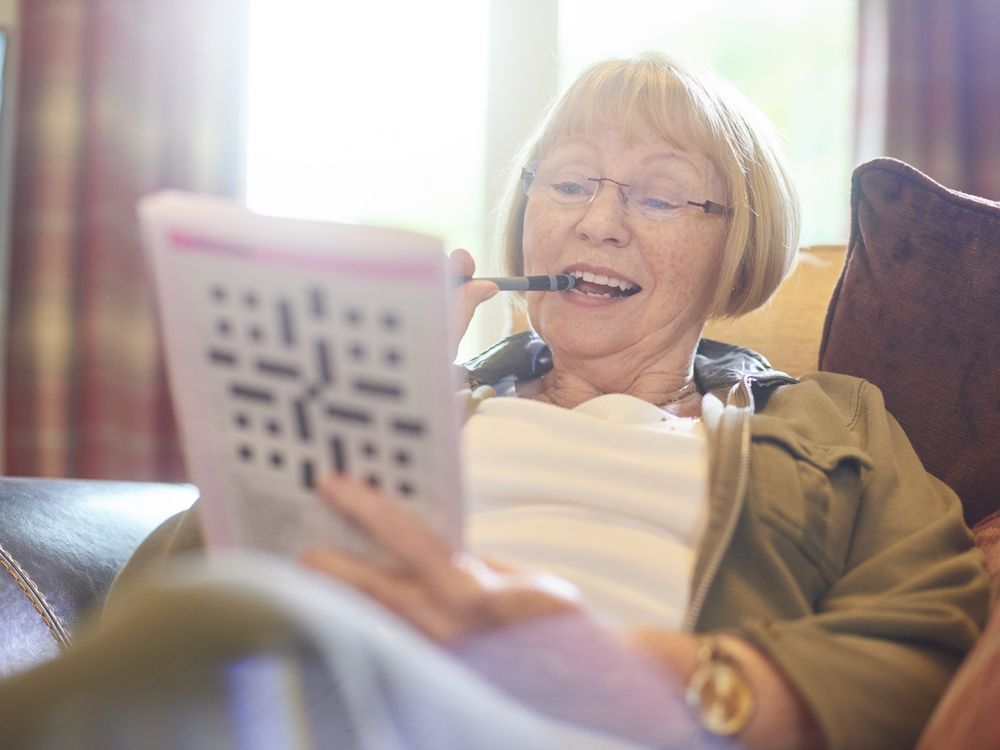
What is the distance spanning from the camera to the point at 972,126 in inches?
96.8

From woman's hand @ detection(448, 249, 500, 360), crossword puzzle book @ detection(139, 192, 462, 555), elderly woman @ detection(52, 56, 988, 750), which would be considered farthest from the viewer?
woman's hand @ detection(448, 249, 500, 360)

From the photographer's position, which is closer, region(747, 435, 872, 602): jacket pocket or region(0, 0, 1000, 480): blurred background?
region(747, 435, 872, 602): jacket pocket

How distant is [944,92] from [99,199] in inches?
83.2

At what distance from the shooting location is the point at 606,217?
47.9 inches

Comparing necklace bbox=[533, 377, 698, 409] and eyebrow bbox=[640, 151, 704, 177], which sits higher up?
eyebrow bbox=[640, 151, 704, 177]

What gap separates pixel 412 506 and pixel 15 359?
7.64 ft

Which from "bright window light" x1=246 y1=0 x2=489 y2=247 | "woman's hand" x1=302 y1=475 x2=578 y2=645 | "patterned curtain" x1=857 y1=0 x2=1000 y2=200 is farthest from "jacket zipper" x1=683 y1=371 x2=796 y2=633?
"bright window light" x1=246 y1=0 x2=489 y2=247

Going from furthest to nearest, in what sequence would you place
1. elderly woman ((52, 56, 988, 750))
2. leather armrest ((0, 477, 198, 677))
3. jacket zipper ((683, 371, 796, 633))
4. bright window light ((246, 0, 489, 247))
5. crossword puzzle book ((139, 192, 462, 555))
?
bright window light ((246, 0, 489, 247)), leather armrest ((0, 477, 198, 677)), jacket zipper ((683, 371, 796, 633)), elderly woman ((52, 56, 988, 750)), crossword puzzle book ((139, 192, 462, 555))

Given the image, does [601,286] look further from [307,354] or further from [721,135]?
[307,354]

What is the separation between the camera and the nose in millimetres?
1219

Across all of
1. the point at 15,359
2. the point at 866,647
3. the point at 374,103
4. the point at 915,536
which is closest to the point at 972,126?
the point at 374,103

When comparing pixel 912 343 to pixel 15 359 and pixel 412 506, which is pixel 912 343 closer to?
pixel 412 506

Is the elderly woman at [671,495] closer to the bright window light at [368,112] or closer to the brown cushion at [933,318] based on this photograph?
the brown cushion at [933,318]

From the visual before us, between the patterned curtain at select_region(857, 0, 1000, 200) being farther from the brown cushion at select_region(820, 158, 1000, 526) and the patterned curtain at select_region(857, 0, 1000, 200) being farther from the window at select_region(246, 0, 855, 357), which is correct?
the brown cushion at select_region(820, 158, 1000, 526)
